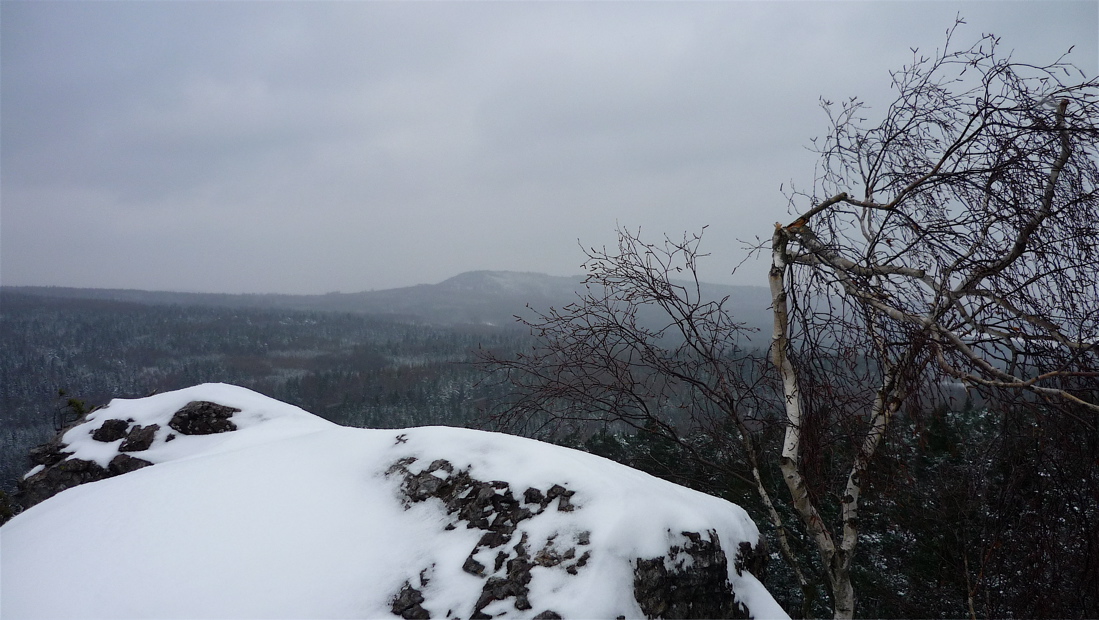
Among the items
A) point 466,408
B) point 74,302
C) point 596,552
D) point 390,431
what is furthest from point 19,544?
point 74,302

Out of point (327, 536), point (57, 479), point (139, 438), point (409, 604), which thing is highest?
point (327, 536)

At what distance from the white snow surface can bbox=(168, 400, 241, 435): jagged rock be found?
2.79 metres

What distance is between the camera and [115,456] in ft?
23.1

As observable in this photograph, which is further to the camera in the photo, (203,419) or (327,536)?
(203,419)

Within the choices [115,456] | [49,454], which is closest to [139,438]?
[115,456]

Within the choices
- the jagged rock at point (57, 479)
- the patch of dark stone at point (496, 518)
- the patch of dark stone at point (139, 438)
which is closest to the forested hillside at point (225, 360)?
the patch of dark stone at point (139, 438)

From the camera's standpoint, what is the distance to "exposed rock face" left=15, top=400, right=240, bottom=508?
688cm

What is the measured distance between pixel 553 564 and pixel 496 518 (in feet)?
1.82

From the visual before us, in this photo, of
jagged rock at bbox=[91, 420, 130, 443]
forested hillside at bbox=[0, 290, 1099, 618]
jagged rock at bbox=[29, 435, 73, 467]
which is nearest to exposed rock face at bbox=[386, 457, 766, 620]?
forested hillside at bbox=[0, 290, 1099, 618]

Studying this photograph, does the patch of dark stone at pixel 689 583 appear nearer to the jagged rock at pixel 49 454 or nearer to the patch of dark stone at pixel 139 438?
the patch of dark stone at pixel 139 438

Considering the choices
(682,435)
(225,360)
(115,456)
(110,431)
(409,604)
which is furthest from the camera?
(225,360)

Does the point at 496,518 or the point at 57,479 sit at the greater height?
the point at 496,518

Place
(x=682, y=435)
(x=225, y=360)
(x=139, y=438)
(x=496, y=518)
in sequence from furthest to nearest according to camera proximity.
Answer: (x=225, y=360) → (x=139, y=438) → (x=682, y=435) → (x=496, y=518)

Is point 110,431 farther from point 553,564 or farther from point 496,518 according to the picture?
point 553,564
